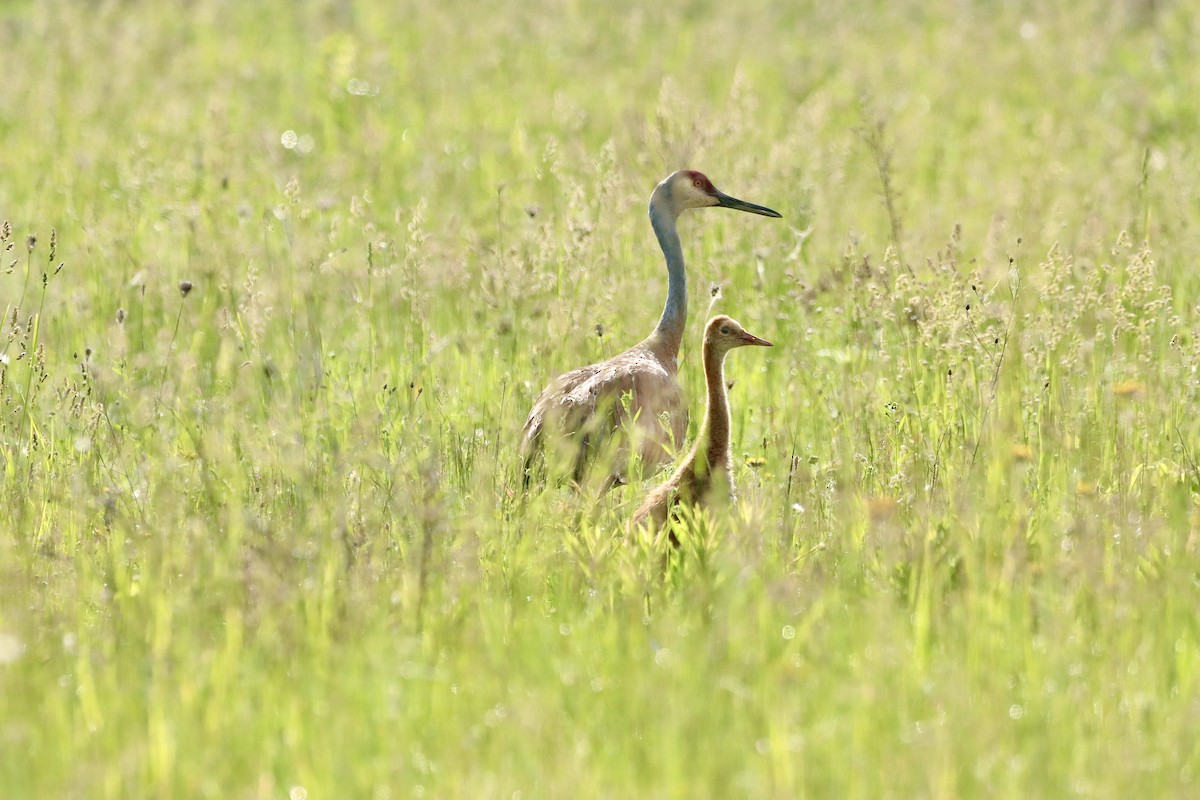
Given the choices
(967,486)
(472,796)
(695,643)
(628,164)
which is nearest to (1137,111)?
(628,164)

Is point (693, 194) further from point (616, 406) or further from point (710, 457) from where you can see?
point (710, 457)

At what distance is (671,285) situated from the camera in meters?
6.03

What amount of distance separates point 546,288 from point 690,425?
77 cm

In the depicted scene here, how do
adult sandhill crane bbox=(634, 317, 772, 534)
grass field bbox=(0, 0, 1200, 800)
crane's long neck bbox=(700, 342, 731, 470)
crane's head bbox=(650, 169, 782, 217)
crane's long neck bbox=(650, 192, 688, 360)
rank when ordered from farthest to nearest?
crane's head bbox=(650, 169, 782, 217) → crane's long neck bbox=(650, 192, 688, 360) → crane's long neck bbox=(700, 342, 731, 470) → adult sandhill crane bbox=(634, 317, 772, 534) → grass field bbox=(0, 0, 1200, 800)

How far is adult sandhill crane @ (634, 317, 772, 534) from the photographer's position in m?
4.64

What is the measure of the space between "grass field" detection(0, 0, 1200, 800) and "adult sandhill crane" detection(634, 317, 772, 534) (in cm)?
19

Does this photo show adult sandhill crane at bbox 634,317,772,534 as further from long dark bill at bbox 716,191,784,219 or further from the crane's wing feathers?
long dark bill at bbox 716,191,784,219

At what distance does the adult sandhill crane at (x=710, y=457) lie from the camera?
183 inches

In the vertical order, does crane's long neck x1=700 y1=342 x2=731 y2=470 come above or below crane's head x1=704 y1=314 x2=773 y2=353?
below

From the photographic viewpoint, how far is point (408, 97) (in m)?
11.3

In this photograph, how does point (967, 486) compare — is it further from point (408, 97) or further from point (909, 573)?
point (408, 97)

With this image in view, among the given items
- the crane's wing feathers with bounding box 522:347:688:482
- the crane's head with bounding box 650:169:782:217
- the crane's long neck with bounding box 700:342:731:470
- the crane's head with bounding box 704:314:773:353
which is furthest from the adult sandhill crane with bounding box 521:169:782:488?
the crane's head with bounding box 650:169:782:217

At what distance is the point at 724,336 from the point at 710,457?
535mm

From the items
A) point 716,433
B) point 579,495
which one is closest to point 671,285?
point 716,433
